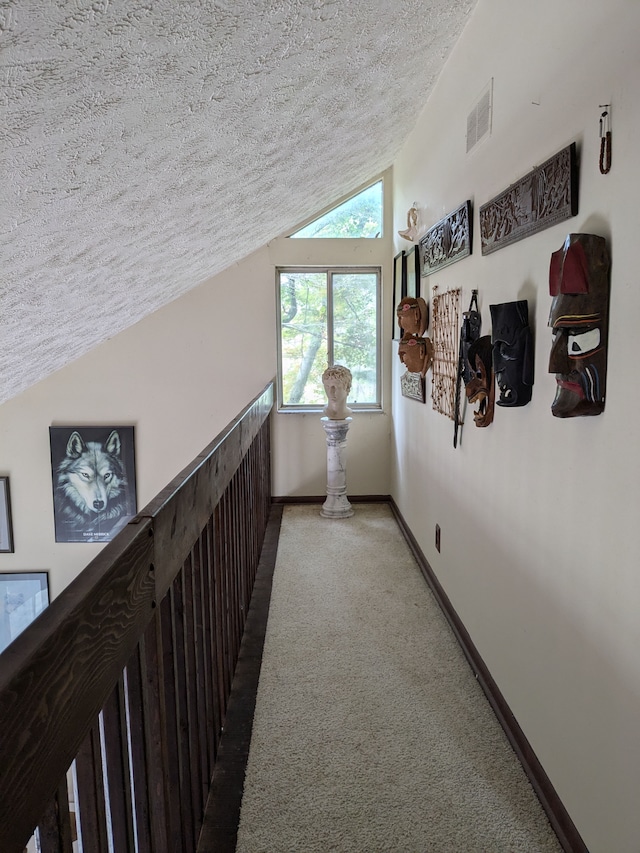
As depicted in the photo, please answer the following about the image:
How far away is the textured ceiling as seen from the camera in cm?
89

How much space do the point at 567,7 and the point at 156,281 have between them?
2234mm

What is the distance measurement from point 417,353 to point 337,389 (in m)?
1.17

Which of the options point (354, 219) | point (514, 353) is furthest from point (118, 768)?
point (354, 219)

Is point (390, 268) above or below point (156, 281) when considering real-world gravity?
above

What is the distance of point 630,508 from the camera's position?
1.13 metres

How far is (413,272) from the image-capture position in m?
3.45

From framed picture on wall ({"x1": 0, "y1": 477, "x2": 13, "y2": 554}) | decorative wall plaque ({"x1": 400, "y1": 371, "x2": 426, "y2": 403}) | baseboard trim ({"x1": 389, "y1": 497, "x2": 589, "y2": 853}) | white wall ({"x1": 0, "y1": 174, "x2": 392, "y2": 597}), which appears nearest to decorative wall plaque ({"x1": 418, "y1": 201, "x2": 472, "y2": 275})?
decorative wall plaque ({"x1": 400, "y1": 371, "x2": 426, "y2": 403})

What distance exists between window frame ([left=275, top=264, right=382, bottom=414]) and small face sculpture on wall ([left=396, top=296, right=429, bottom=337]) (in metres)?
1.33

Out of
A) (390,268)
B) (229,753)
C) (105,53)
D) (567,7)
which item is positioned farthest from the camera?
(390,268)

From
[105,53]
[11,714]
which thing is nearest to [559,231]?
[105,53]

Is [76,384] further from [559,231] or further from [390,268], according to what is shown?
[559,231]

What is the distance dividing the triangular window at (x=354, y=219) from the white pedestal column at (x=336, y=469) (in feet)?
4.88

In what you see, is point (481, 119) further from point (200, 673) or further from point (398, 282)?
point (200, 673)

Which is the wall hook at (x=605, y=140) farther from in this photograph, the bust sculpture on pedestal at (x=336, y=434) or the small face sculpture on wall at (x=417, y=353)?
the bust sculpture on pedestal at (x=336, y=434)
